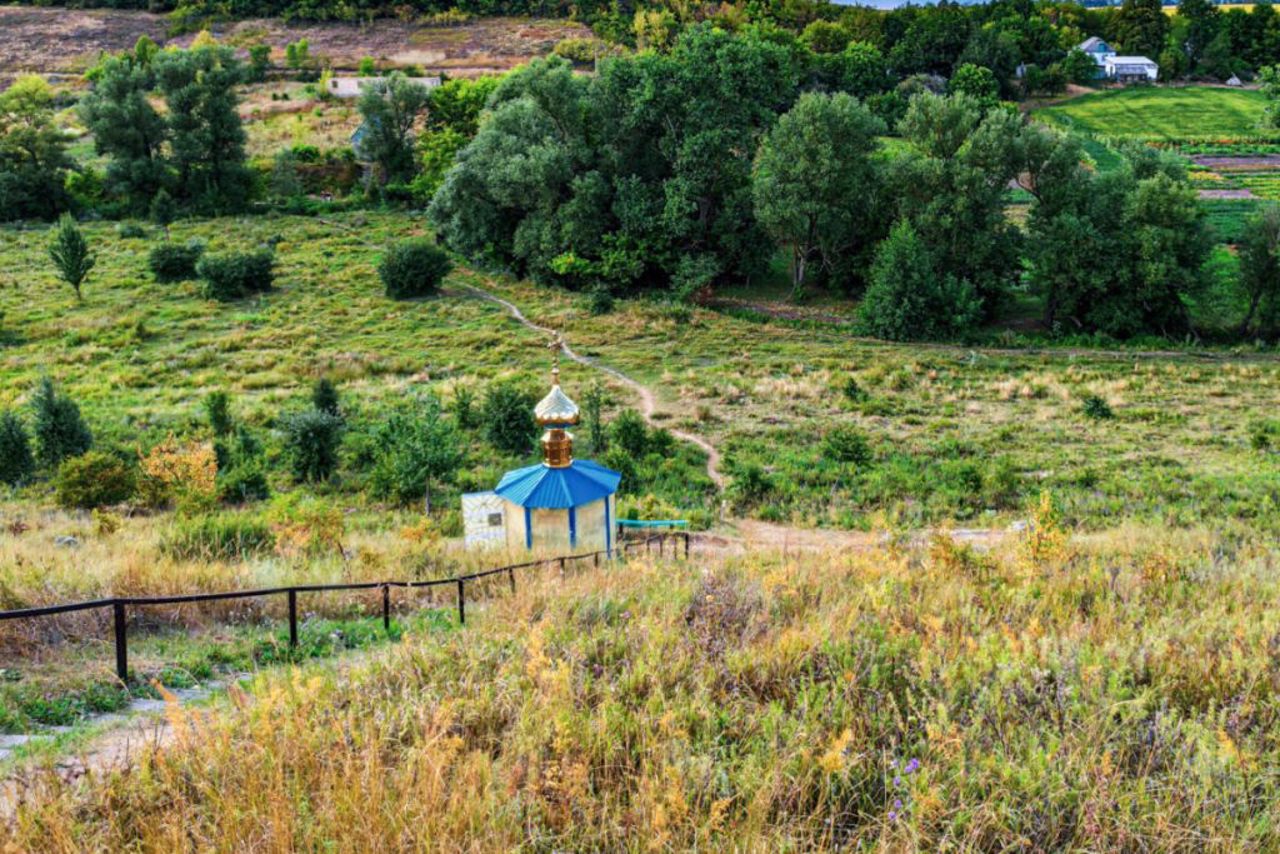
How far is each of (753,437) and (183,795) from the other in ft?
71.0

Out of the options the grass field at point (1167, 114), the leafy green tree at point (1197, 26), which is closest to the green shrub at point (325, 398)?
the grass field at point (1167, 114)

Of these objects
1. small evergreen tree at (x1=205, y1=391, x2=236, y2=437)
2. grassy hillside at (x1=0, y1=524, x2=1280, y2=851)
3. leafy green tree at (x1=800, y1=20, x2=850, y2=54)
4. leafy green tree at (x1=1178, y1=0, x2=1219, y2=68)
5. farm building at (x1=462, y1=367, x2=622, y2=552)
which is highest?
leafy green tree at (x1=1178, y1=0, x2=1219, y2=68)

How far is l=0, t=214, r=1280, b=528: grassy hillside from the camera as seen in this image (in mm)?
20141

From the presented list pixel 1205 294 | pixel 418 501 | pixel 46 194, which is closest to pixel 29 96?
pixel 46 194

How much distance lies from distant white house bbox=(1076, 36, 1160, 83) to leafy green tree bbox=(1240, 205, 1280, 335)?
239 ft

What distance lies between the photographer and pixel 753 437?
25.0 meters

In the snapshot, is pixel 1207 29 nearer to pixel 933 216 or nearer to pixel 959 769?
pixel 933 216

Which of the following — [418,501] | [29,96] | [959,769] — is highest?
[29,96]

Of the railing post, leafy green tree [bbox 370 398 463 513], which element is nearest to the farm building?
leafy green tree [bbox 370 398 463 513]

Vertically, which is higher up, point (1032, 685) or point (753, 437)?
point (1032, 685)

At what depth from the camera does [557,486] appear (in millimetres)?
14703

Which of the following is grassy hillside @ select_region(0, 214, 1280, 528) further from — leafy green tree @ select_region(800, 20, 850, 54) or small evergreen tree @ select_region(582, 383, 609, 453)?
leafy green tree @ select_region(800, 20, 850, 54)

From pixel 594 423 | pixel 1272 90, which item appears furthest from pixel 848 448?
pixel 1272 90

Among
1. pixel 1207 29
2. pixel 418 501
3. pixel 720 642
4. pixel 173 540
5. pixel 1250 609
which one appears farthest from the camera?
pixel 1207 29
